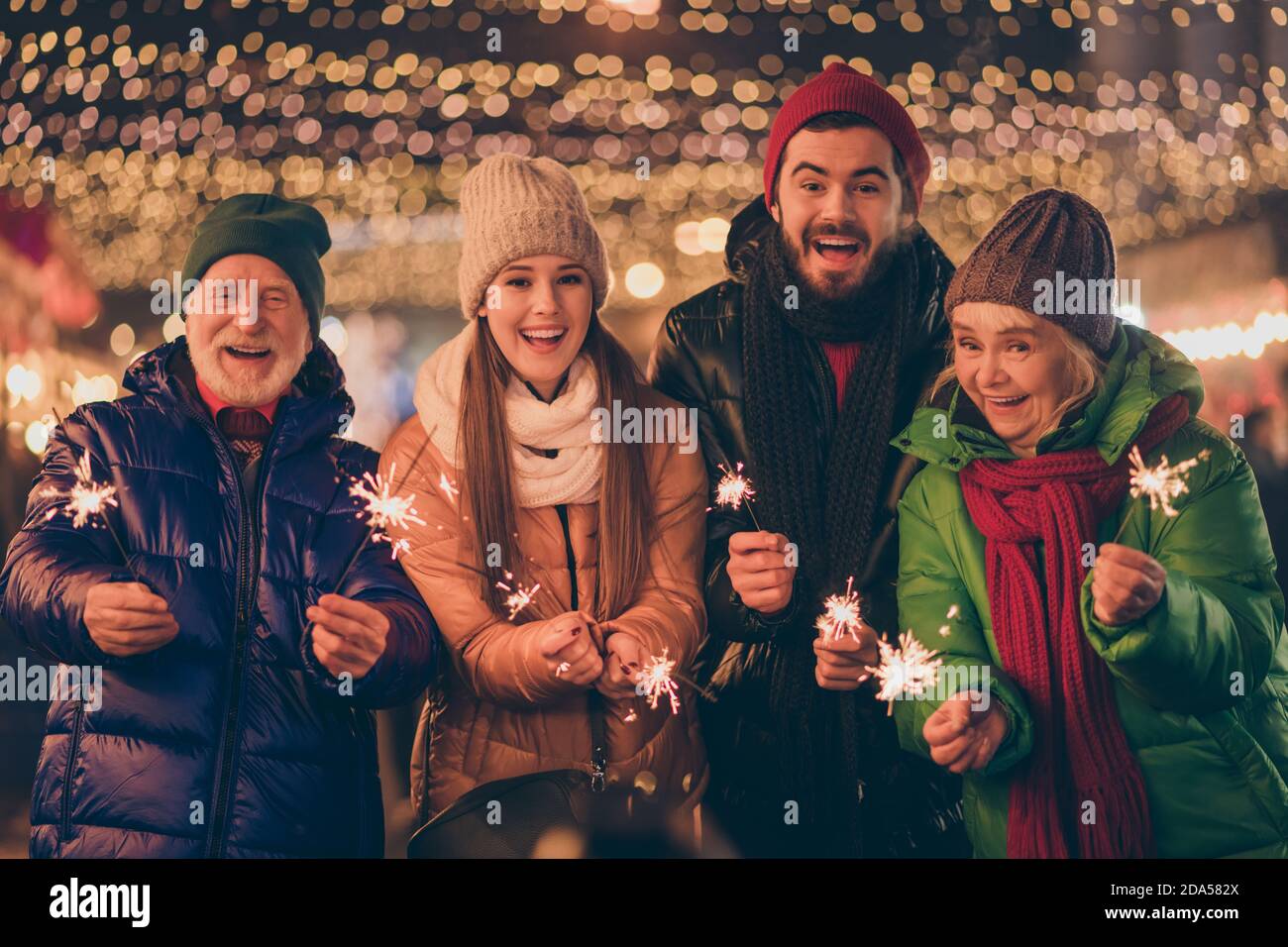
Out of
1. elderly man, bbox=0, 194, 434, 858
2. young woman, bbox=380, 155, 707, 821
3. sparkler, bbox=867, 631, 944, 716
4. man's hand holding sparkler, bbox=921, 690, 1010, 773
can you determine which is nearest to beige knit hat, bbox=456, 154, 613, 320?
young woman, bbox=380, 155, 707, 821

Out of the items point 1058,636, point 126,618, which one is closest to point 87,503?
point 126,618

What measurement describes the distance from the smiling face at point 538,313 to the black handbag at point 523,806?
0.79 m

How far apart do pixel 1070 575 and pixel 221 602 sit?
1.93 meters

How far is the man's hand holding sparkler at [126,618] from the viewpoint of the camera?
9.69ft

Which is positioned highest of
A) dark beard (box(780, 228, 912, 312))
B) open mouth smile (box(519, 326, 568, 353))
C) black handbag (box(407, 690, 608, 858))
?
dark beard (box(780, 228, 912, 312))

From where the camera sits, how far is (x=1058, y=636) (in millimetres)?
3096

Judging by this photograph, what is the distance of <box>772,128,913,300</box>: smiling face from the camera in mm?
3197

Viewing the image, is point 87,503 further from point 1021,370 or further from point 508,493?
point 1021,370

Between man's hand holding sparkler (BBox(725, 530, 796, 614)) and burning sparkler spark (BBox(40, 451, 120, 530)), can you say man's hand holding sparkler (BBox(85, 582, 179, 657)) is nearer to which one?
burning sparkler spark (BBox(40, 451, 120, 530))

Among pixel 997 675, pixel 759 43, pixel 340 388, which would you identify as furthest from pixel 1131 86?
pixel 340 388

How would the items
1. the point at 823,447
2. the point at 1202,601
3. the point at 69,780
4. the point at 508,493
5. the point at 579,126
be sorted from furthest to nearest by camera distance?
the point at 579,126, the point at 823,447, the point at 508,493, the point at 69,780, the point at 1202,601

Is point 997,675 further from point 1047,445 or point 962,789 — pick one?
point 1047,445

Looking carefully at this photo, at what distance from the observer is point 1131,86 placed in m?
3.64

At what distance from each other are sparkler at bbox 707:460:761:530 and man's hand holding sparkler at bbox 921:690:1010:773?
0.64 meters
